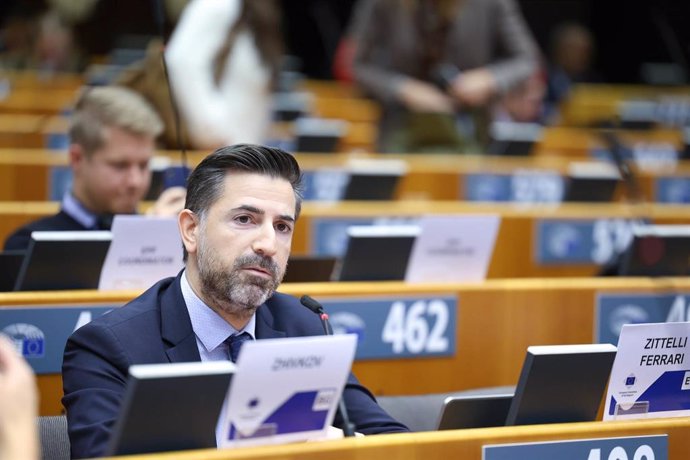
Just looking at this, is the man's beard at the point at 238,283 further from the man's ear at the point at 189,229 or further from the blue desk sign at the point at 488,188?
the blue desk sign at the point at 488,188

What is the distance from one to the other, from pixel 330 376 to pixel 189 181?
0.81 meters

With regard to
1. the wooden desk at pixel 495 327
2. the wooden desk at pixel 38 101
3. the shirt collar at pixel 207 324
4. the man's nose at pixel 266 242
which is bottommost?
the wooden desk at pixel 38 101

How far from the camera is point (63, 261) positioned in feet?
12.1

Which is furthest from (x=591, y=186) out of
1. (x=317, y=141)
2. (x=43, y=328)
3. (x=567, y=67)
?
(x=567, y=67)

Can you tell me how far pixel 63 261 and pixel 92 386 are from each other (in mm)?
1099

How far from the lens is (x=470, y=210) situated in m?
5.98

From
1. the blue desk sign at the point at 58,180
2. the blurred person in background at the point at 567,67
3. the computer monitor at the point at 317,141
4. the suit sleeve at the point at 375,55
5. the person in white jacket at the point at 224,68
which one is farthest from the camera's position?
the blurred person in background at the point at 567,67

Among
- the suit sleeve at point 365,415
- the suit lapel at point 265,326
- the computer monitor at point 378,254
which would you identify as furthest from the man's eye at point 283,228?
the computer monitor at point 378,254

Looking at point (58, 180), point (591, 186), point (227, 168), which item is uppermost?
point (227, 168)

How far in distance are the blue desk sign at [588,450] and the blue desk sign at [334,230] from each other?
116 inches

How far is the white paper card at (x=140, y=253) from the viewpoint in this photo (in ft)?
12.3

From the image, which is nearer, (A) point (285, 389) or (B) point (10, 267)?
(A) point (285, 389)

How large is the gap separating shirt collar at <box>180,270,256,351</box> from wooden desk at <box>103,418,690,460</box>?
24.6 inches

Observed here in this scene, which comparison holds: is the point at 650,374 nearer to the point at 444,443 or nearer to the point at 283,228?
the point at 444,443
